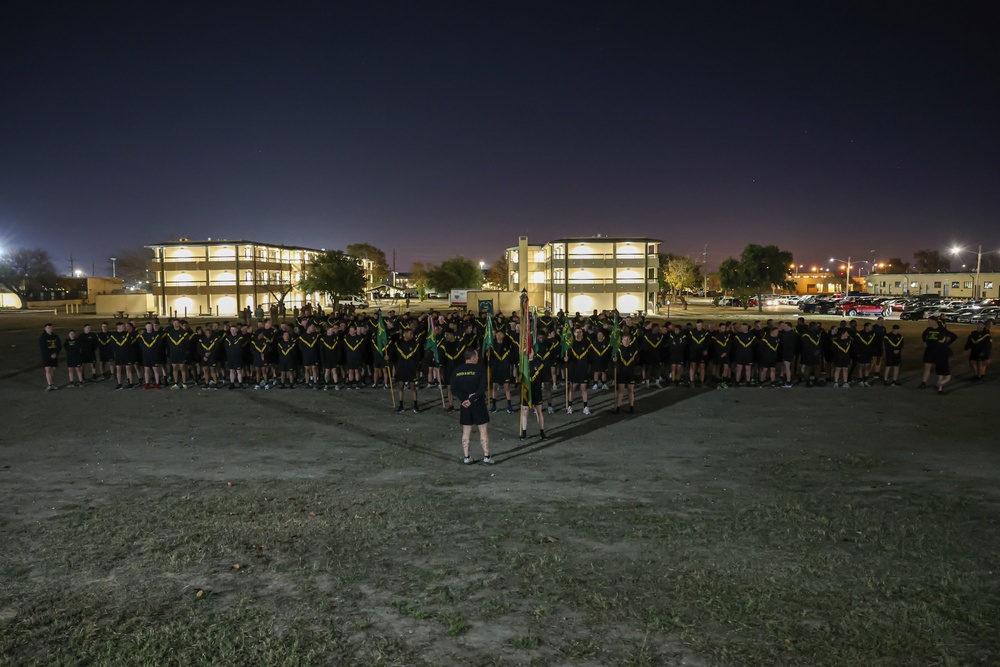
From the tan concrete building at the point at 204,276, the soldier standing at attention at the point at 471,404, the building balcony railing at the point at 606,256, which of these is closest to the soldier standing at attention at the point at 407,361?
the soldier standing at attention at the point at 471,404

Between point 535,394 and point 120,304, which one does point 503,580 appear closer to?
point 535,394

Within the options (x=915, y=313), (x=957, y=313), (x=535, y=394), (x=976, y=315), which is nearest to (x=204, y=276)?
(x=535, y=394)

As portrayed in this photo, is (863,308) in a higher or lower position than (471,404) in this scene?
higher

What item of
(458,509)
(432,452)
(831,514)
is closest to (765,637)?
(831,514)

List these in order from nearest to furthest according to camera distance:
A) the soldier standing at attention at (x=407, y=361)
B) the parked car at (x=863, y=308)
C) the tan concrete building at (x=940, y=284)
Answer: the soldier standing at attention at (x=407, y=361), the parked car at (x=863, y=308), the tan concrete building at (x=940, y=284)

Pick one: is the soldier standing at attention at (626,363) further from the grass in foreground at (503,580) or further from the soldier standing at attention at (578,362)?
the grass in foreground at (503,580)

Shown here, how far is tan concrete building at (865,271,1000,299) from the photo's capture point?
92.6 meters

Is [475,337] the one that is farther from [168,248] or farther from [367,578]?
[168,248]

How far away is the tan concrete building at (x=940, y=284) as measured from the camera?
9262cm

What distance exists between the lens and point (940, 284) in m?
103

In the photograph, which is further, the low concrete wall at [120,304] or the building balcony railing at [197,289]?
the building balcony railing at [197,289]

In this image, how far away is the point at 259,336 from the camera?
1858 centimetres

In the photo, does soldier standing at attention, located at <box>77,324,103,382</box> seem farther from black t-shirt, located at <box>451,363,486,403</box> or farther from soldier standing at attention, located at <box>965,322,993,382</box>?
soldier standing at attention, located at <box>965,322,993,382</box>

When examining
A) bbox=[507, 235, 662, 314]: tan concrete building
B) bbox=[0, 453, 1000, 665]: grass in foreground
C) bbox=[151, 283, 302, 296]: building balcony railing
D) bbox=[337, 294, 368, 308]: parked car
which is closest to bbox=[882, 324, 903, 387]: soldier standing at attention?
bbox=[0, 453, 1000, 665]: grass in foreground
